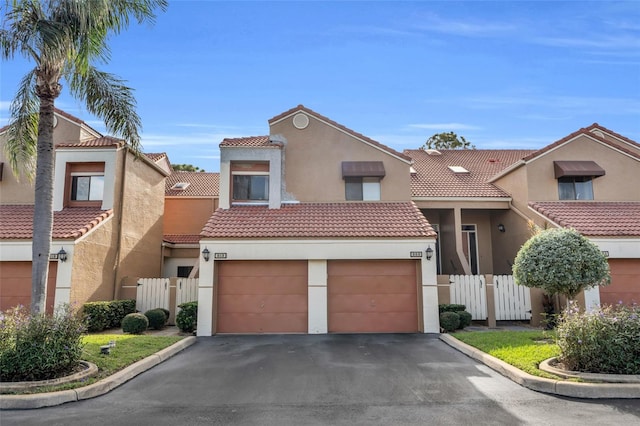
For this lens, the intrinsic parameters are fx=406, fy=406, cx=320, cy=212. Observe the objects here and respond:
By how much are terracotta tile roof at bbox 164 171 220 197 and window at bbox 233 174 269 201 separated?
6325 mm

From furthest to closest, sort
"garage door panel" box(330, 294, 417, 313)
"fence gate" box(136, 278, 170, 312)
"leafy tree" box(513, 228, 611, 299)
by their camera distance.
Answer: "fence gate" box(136, 278, 170, 312) → "garage door panel" box(330, 294, 417, 313) → "leafy tree" box(513, 228, 611, 299)

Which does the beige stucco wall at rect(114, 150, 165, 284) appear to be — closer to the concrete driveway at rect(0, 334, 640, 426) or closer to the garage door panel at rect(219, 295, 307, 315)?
the garage door panel at rect(219, 295, 307, 315)

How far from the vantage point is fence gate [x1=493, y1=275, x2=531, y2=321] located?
15.3m

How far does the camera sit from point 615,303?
13.9m

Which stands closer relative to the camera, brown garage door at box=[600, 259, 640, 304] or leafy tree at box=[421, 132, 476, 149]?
brown garage door at box=[600, 259, 640, 304]

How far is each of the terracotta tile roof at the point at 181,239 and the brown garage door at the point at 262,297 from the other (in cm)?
751

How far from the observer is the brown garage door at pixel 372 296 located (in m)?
14.0

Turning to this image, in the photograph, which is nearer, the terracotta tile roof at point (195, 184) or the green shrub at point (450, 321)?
the green shrub at point (450, 321)

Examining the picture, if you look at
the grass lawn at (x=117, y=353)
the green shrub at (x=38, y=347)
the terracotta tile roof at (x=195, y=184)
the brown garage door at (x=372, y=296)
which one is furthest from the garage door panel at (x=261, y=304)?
the terracotta tile roof at (x=195, y=184)

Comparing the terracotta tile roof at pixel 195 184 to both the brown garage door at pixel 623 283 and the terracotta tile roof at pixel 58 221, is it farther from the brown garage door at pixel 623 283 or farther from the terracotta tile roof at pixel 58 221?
the brown garage door at pixel 623 283

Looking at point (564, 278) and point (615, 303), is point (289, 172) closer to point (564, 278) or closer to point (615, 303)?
point (564, 278)

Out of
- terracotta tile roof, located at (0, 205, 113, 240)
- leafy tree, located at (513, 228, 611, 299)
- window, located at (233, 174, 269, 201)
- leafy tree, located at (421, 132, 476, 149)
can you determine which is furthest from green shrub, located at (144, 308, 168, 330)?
leafy tree, located at (421, 132, 476, 149)

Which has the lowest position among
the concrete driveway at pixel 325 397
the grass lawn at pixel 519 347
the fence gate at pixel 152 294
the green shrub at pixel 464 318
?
the concrete driveway at pixel 325 397

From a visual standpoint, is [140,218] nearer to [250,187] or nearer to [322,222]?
[250,187]
